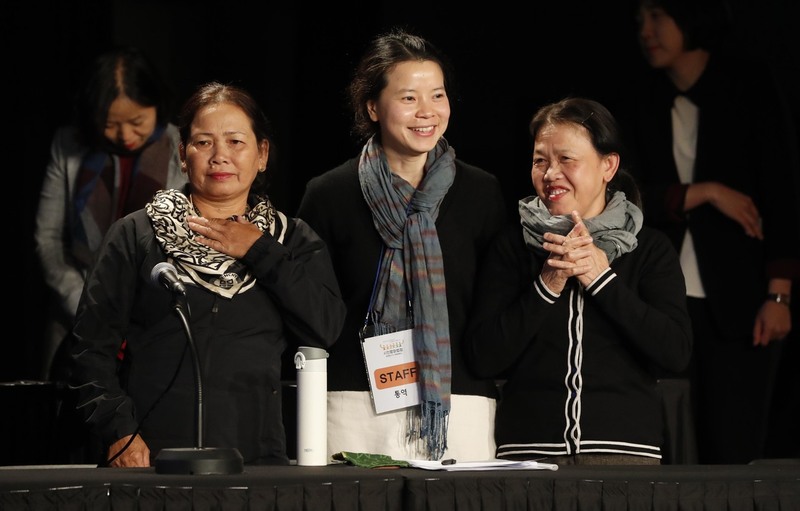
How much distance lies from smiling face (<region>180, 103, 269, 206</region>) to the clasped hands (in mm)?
781

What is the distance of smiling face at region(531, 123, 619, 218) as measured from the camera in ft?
9.71

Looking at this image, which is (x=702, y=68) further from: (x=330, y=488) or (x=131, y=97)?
(x=330, y=488)

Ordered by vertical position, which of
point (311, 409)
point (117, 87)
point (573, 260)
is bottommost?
point (311, 409)

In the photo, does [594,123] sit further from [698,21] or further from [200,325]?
[698,21]

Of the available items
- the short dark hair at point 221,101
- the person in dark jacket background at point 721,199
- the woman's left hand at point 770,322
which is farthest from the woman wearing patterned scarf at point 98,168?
the woman's left hand at point 770,322

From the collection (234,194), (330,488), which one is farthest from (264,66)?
(330,488)

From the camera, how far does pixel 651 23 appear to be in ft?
13.9

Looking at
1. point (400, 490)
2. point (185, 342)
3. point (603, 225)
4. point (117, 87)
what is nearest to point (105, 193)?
point (117, 87)

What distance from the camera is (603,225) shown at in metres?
2.90

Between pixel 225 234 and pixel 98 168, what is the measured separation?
6.15ft

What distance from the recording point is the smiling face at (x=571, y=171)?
9.71 feet

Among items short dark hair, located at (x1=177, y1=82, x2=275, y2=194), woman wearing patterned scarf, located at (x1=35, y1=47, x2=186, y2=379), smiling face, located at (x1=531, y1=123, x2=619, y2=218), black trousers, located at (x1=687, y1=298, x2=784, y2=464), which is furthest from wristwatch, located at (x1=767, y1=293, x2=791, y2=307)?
woman wearing patterned scarf, located at (x1=35, y1=47, x2=186, y2=379)

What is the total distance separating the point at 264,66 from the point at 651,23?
1525mm

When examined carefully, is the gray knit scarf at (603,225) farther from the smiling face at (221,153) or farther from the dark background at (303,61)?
the dark background at (303,61)
